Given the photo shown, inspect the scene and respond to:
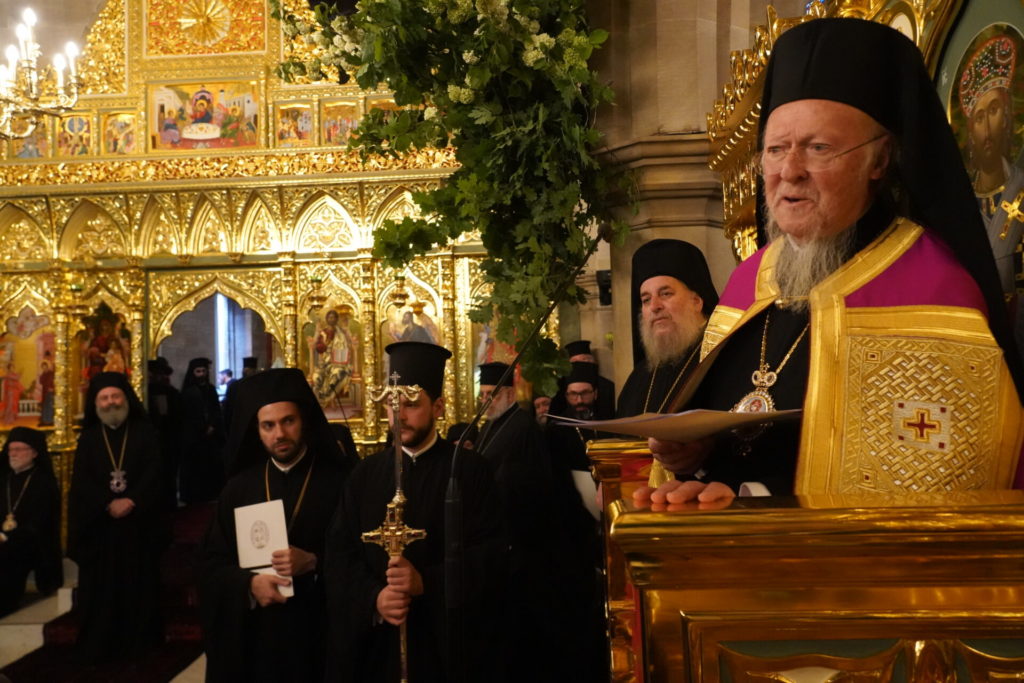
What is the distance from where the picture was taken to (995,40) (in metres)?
2.12

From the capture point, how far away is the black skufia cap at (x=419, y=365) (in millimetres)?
4121

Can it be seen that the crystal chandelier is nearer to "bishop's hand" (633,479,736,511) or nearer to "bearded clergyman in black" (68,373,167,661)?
"bearded clergyman in black" (68,373,167,661)

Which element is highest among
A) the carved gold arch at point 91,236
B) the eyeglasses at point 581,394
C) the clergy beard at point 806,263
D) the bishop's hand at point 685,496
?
the carved gold arch at point 91,236

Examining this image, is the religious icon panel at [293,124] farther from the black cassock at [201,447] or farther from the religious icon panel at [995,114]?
the religious icon panel at [995,114]

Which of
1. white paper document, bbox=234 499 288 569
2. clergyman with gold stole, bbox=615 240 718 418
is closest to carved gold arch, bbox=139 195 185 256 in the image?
white paper document, bbox=234 499 288 569

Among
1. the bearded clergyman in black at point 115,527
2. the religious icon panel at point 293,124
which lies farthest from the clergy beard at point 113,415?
the religious icon panel at point 293,124

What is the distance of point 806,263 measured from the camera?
188cm

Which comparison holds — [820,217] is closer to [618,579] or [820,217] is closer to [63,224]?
[618,579]

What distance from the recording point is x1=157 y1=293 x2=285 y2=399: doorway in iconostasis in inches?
563

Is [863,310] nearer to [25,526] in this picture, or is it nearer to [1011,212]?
[1011,212]

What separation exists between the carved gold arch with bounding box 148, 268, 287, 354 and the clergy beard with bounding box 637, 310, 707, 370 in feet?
20.7

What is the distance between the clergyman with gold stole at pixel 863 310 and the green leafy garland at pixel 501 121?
4.11ft

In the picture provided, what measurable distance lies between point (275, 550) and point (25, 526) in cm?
492

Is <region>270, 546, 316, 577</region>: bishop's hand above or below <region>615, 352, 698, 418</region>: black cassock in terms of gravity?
below
